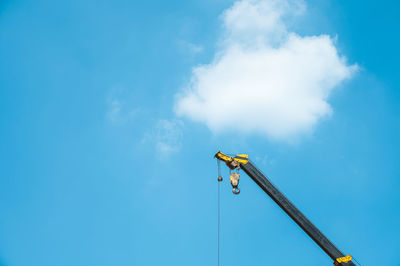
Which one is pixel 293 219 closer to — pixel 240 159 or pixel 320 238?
pixel 320 238

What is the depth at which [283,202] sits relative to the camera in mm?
22734

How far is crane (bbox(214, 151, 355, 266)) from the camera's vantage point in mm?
22109

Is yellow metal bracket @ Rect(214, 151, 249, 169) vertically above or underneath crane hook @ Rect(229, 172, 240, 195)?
above

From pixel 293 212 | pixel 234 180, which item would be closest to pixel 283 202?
pixel 293 212

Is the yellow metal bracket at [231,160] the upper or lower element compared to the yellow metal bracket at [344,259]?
upper

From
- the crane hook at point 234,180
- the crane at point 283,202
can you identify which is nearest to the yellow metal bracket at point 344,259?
the crane at point 283,202

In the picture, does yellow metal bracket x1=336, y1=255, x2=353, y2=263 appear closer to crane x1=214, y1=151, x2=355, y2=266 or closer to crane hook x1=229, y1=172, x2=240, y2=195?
crane x1=214, y1=151, x2=355, y2=266

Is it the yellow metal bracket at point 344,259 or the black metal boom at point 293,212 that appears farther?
the black metal boom at point 293,212

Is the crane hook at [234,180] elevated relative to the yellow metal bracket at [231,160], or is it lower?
lower

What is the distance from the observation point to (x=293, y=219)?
22641 mm

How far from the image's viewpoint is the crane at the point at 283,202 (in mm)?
22109

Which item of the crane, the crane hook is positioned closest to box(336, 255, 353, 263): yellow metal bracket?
the crane

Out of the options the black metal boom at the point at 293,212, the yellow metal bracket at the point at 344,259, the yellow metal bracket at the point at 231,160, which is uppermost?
the yellow metal bracket at the point at 231,160

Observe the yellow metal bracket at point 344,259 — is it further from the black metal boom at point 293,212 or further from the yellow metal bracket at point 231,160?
the yellow metal bracket at point 231,160
